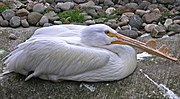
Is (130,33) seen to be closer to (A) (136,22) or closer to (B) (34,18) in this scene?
(A) (136,22)

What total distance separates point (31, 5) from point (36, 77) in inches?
52.5

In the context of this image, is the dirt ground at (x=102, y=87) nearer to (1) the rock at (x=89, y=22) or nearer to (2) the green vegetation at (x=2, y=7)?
(1) the rock at (x=89, y=22)

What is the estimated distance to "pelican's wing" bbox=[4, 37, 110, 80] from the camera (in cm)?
276

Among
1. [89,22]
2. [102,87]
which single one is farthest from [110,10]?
[102,87]

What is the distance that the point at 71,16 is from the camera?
3.88 metres

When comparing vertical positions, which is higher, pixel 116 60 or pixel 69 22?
pixel 116 60

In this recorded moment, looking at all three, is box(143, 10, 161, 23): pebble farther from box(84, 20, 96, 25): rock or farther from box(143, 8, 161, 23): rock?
box(84, 20, 96, 25): rock

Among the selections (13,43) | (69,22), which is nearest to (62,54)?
(13,43)

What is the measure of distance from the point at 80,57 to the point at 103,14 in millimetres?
1249

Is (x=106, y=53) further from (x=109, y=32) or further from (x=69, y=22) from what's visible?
(x=69, y=22)

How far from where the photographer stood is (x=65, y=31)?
3.02m

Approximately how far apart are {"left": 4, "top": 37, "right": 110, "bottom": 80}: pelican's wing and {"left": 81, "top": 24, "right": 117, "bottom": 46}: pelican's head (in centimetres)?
5

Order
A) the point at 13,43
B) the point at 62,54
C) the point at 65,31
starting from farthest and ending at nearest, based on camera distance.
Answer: the point at 13,43, the point at 65,31, the point at 62,54

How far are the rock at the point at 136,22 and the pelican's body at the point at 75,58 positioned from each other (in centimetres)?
83
